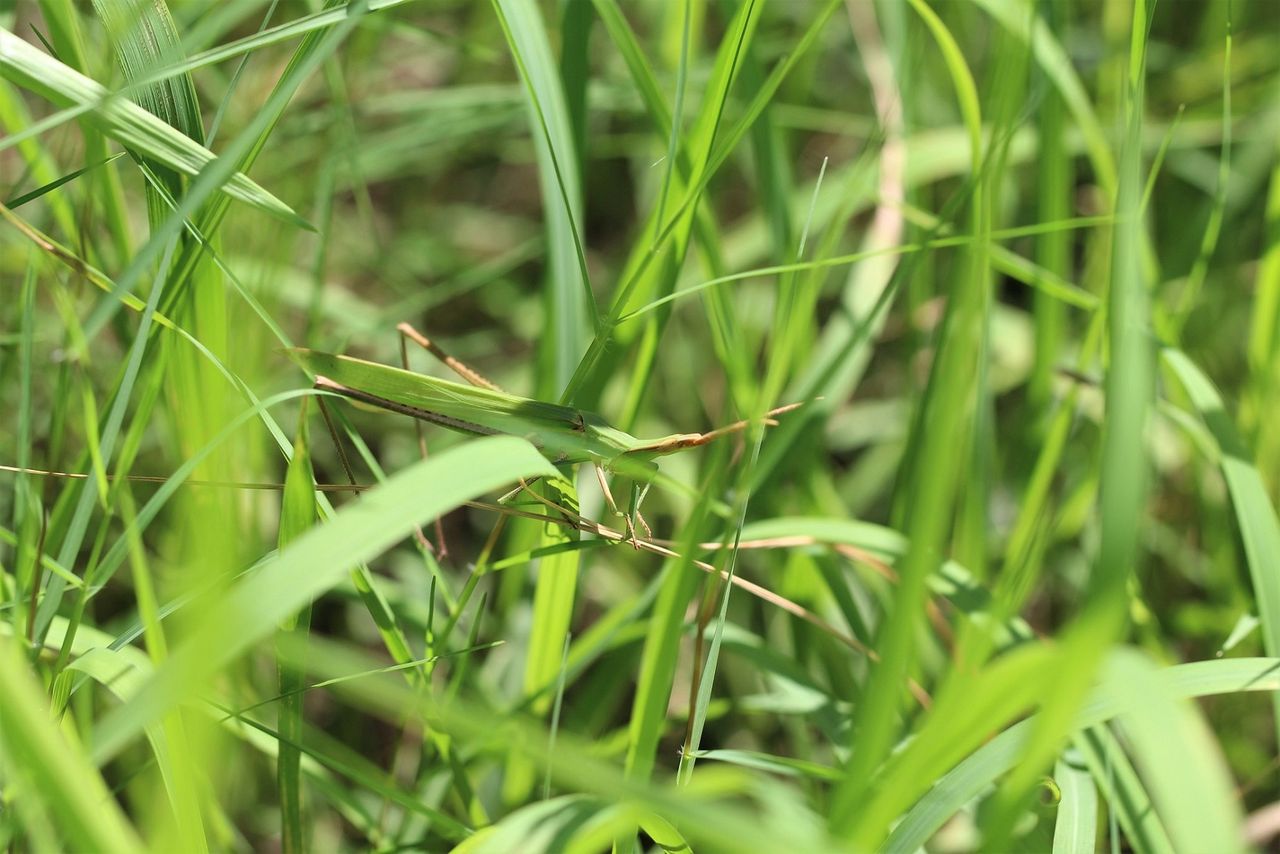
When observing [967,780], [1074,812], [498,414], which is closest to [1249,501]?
[1074,812]

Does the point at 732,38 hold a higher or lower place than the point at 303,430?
higher

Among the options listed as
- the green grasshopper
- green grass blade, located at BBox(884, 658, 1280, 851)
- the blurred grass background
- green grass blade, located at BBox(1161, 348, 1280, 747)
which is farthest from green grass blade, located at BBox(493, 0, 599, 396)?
green grass blade, located at BBox(1161, 348, 1280, 747)

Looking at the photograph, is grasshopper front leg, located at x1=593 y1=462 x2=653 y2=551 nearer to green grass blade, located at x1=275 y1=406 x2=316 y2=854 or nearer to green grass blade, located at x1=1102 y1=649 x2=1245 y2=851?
green grass blade, located at x1=275 y1=406 x2=316 y2=854

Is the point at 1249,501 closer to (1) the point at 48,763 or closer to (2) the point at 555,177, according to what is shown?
(2) the point at 555,177

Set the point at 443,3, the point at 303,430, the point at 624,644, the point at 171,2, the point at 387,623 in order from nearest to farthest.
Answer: the point at 303,430 < the point at 387,623 < the point at 624,644 < the point at 171,2 < the point at 443,3

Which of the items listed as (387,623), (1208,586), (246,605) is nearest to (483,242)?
(387,623)

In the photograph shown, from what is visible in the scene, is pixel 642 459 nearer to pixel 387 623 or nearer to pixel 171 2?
pixel 387 623
